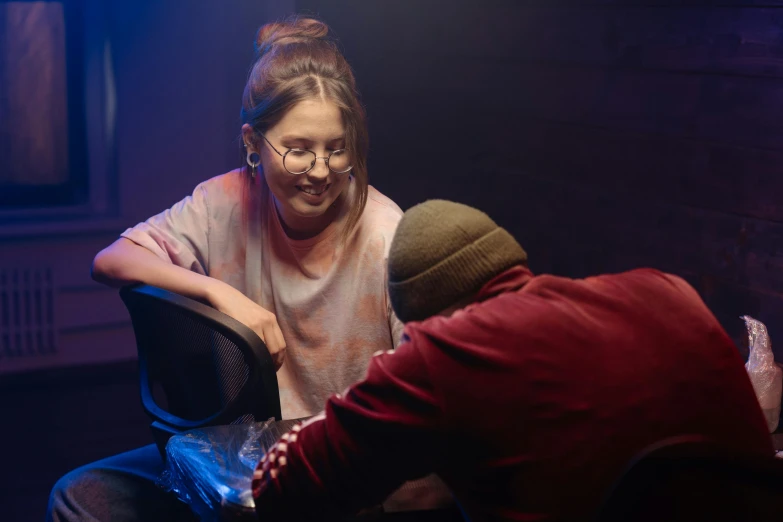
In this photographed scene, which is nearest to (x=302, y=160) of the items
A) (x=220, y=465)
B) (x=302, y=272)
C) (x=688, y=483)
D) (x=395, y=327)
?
(x=302, y=272)

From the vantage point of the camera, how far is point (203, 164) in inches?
154

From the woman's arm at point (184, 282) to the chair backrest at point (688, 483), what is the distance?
831 millimetres

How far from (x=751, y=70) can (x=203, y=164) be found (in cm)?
254

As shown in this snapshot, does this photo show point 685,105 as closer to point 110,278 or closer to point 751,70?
point 751,70

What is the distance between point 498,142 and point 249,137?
1499 millimetres

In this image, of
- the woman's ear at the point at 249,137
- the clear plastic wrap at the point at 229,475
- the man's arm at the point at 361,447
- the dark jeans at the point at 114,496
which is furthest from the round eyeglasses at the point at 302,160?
the man's arm at the point at 361,447

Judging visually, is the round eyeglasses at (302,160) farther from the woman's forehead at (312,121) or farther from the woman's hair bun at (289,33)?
the woman's hair bun at (289,33)

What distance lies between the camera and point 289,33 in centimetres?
179

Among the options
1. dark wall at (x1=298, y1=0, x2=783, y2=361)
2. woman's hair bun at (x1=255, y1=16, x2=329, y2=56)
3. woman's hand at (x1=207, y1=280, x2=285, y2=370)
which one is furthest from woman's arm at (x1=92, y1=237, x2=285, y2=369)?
dark wall at (x1=298, y1=0, x2=783, y2=361)

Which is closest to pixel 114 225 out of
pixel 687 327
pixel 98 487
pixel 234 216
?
pixel 234 216

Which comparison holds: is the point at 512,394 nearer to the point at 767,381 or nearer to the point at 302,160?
the point at 767,381

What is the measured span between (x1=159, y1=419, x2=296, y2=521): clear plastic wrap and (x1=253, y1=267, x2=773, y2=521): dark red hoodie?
185mm

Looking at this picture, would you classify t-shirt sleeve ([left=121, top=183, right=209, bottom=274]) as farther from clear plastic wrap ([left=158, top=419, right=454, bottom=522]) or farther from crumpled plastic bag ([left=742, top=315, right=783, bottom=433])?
crumpled plastic bag ([left=742, top=315, right=783, bottom=433])

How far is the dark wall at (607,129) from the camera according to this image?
2.07 m
